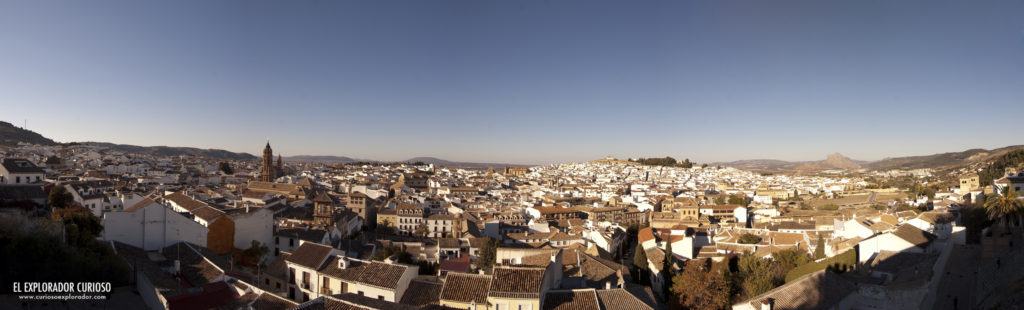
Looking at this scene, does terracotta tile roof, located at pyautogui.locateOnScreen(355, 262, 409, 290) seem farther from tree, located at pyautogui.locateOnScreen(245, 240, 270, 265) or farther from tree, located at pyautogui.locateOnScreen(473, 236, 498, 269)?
tree, located at pyautogui.locateOnScreen(473, 236, 498, 269)

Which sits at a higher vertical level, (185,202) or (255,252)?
(185,202)

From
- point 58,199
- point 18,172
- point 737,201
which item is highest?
point 18,172

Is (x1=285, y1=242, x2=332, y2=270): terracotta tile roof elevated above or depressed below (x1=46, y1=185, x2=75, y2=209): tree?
below

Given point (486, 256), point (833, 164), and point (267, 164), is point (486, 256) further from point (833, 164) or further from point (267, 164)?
point (833, 164)

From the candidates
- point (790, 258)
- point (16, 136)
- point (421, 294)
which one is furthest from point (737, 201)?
point (16, 136)

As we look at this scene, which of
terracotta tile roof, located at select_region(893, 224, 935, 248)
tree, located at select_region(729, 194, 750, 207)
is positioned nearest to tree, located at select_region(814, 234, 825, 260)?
terracotta tile roof, located at select_region(893, 224, 935, 248)

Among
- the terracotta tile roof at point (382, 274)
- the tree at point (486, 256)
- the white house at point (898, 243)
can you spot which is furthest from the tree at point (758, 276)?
the terracotta tile roof at point (382, 274)

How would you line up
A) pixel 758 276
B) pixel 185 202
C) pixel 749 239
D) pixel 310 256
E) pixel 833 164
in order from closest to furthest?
pixel 310 256 → pixel 758 276 → pixel 185 202 → pixel 749 239 → pixel 833 164
